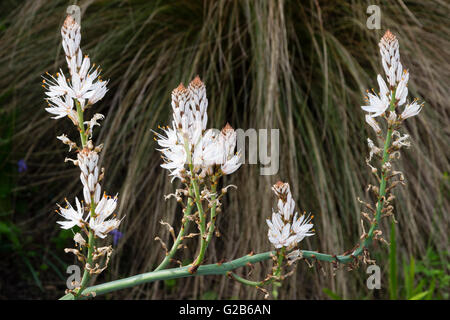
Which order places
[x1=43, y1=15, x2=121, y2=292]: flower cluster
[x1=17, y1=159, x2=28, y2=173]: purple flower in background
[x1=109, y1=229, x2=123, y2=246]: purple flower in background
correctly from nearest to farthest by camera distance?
[x1=43, y1=15, x2=121, y2=292]: flower cluster < [x1=109, y1=229, x2=123, y2=246]: purple flower in background < [x1=17, y1=159, x2=28, y2=173]: purple flower in background

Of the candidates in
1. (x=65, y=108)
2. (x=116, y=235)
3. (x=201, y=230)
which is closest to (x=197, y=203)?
(x=201, y=230)

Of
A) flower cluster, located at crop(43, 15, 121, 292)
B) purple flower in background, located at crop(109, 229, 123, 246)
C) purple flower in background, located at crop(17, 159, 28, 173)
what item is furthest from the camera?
purple flower in background, located at crop(17, 159, 28, 173)

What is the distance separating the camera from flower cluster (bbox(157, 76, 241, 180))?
38 centimetres

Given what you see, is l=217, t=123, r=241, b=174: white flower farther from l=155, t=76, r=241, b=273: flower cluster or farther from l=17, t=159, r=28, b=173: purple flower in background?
l=17, t=159, r=28, b=173: purple flower in background

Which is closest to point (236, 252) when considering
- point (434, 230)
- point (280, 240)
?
point (434, 230)

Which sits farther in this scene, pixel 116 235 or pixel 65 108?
pixel 116 235

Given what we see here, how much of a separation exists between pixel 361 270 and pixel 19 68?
132 centimetres

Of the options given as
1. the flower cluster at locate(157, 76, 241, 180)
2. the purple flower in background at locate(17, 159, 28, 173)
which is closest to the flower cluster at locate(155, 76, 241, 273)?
the flower cluster at locate(157, 76, 241, 180)

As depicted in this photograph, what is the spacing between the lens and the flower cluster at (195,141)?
15.1 inches

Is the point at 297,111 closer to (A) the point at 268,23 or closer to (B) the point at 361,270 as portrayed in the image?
(A) the point at 268,23

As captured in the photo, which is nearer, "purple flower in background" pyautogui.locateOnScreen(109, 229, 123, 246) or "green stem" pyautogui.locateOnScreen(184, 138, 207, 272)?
"green stem" pyautogui.locateOnScreen(184, 138, 207, 272)

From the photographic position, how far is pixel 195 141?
384 mm

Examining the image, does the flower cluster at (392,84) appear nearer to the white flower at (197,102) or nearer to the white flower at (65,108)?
the white flower at (197,102)

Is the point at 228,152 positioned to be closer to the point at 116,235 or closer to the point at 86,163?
the point at 86,163
